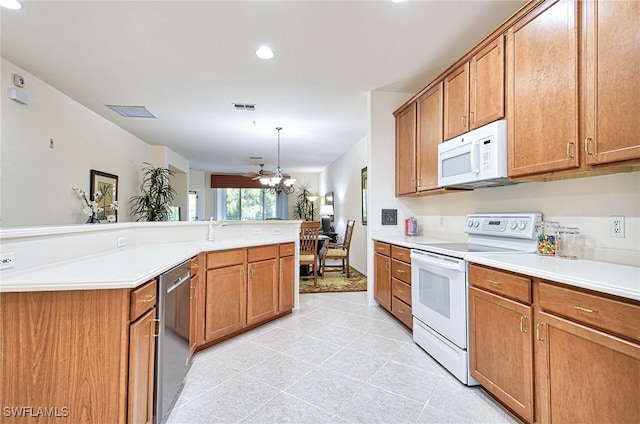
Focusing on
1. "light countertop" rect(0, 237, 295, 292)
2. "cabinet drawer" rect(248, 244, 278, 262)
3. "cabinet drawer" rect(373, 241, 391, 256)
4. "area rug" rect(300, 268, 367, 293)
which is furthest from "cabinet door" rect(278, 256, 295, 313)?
"light countertop" rect(0, 237, 295, 292)

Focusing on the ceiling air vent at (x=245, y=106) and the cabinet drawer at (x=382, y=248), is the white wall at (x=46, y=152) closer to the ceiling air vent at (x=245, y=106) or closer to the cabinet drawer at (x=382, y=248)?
the ceiling air vent at (x=245, y=106)

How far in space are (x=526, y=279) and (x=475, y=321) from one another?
0.54 metres

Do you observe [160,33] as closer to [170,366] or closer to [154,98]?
[154,98]

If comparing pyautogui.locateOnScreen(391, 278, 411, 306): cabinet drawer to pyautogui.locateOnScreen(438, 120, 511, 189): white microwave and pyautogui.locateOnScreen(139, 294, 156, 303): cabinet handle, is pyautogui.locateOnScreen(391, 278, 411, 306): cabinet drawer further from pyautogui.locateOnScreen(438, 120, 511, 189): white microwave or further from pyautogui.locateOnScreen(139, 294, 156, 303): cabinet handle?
pyautogui.locateOnScreen(139, 294, 156, 303): cabinet handle

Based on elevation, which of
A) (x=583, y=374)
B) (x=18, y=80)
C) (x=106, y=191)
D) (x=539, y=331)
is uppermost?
(x=18, y=80)

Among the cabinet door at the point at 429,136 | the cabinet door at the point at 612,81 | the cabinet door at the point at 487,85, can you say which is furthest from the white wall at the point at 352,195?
the cabinet door at the point at 612,81

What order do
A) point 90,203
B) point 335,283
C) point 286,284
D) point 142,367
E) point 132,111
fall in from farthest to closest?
point 335,283, point 132,111, point 90,203, point 286,284, point 142,367

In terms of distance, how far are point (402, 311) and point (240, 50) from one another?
2.90 metres

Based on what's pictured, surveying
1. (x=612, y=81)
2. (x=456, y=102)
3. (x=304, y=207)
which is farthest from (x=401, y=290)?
(x=304, y=207)

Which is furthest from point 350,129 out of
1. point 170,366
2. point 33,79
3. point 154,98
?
point 170,366

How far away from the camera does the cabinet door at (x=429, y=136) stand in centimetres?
304

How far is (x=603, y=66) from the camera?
1523 mm

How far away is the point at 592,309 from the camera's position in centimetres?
130

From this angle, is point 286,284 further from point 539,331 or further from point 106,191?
point 106,191
